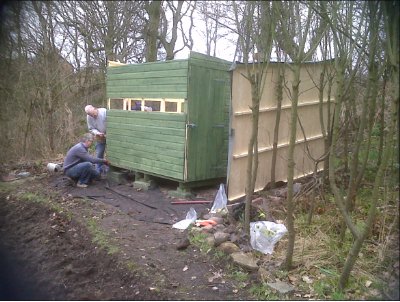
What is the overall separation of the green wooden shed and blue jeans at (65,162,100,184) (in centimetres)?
62

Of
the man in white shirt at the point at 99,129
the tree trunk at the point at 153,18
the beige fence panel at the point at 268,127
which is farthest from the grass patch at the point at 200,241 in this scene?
the man in white shirt at the point at 99,129

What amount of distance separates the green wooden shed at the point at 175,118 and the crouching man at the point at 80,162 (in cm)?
68

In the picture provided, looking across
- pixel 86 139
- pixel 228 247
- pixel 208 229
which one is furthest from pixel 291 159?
pixel 86 139

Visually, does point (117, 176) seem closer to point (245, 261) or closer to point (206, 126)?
point (206, 126)

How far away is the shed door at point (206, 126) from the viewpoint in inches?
219

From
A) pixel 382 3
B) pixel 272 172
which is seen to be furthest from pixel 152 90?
pixel 382 3

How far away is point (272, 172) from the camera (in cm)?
604

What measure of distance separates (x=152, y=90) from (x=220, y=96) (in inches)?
44.2

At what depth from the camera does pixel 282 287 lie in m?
2.81

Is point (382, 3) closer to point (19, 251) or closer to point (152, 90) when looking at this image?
point (19, 251)

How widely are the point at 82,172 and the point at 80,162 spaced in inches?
6.9

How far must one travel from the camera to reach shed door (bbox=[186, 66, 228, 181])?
5566 mm

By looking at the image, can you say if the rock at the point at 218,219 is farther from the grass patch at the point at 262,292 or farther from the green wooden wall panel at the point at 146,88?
the green wooden wall panel at the point at 146,88

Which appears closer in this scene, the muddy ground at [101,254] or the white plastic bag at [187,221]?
the muddy ground at [101,254]
